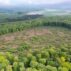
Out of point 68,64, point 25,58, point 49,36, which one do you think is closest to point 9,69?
point 25,58

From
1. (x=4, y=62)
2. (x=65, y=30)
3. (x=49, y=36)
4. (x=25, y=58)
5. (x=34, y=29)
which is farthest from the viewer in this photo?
(x=34, y=29)

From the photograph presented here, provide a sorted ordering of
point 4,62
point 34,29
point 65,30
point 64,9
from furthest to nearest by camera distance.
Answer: point 64,9 → point 34,29 → point 65,30 → point 4,62

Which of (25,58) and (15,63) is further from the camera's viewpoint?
(25,58)

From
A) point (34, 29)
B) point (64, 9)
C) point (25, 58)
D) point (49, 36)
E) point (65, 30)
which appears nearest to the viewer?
point (25, 58)

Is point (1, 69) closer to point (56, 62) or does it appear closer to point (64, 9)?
point (56, 62)

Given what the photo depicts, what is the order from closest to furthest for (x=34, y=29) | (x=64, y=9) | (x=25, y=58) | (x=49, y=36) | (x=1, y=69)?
(x=1, y=69) → (x=25, y=58) → (x=49, y=36) → (x=34, y=29) → (x=64, y=9)

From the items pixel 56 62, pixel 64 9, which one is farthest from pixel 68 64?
pixel 64 9

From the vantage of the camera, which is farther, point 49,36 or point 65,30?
point 65,30

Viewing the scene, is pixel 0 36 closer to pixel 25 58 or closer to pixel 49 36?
pixel 49 36
